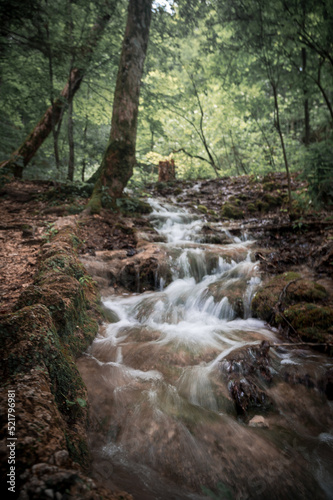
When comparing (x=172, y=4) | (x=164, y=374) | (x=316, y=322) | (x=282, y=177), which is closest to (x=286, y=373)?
(x=316, y=322)

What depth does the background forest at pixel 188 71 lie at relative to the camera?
545 centimetres

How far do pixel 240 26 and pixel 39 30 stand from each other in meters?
5.55

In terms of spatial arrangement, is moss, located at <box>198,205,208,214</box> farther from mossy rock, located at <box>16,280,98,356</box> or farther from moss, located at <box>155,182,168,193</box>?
mossy rock, located at <box>16,280,98,356</box>

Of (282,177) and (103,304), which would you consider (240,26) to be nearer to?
(282,177)

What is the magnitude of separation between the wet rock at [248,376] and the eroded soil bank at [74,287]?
0.20 ft

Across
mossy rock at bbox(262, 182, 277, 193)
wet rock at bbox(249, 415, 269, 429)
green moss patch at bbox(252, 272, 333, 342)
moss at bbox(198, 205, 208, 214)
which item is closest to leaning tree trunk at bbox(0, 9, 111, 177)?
moss at bbox(198, 205, 208, 214)

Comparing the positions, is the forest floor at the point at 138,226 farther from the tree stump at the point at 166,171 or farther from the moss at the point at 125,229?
the tree stump at the point at 166,171

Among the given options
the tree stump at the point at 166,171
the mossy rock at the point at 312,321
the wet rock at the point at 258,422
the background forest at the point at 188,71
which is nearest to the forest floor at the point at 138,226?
the background forest at the point at 188,71

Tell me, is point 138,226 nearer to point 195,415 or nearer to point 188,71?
point 195,415

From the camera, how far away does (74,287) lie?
→ 2.79 metres

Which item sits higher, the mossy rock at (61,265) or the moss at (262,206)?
the moss at (262,206)

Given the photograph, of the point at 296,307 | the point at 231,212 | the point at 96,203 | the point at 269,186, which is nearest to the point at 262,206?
the point at 231,212

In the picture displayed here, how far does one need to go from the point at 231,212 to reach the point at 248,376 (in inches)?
285

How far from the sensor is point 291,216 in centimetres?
670
